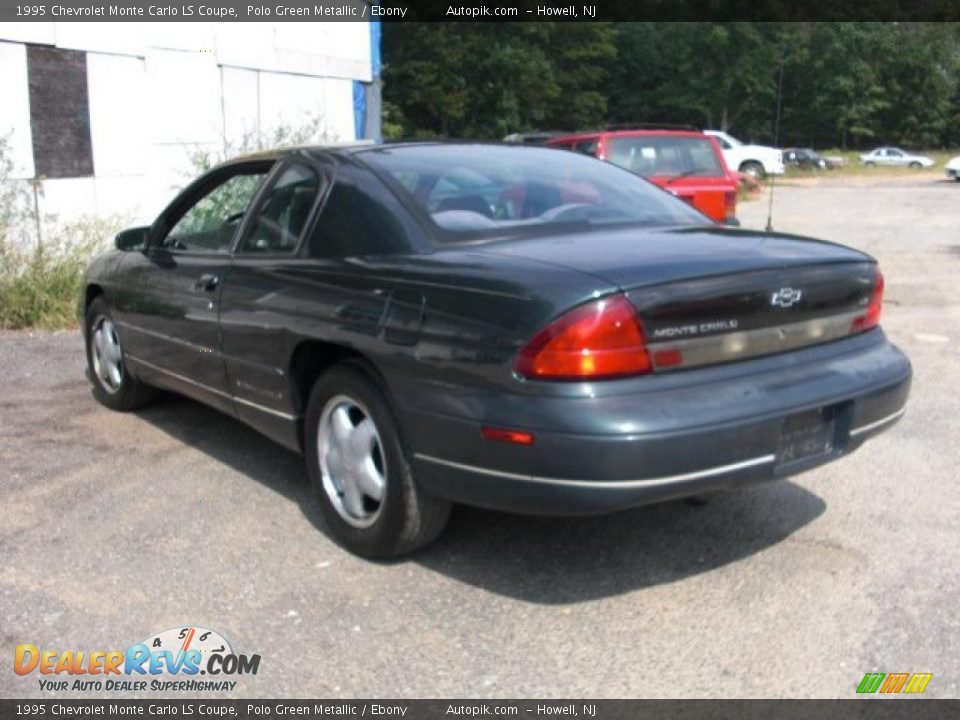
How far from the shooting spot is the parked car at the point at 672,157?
11.6 meters

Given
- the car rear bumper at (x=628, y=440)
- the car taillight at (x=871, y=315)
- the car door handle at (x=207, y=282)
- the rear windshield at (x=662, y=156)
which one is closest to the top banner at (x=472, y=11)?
the rear windshield at (x=662, y=156)

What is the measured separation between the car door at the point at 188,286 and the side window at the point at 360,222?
67cm

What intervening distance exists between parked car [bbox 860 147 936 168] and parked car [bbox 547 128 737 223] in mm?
47384

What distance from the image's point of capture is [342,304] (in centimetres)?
393

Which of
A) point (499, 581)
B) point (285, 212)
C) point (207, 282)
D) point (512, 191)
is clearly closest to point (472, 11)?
point (207, 282)

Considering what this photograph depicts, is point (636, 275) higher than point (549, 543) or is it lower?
higher

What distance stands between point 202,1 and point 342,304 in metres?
8.93

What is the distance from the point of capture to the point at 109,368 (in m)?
6.16

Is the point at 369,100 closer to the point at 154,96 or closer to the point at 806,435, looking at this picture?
the point at 154,96

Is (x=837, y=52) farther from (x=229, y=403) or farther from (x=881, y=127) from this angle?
(x=229, y=403)

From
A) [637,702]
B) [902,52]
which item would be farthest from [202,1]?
[902,52]

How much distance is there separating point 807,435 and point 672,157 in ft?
28.9

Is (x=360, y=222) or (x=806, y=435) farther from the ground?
(x=360, y=222)

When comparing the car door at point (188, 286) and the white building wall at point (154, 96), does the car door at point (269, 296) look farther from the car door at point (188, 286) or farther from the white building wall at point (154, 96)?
the white building wall at point (154, 96)
